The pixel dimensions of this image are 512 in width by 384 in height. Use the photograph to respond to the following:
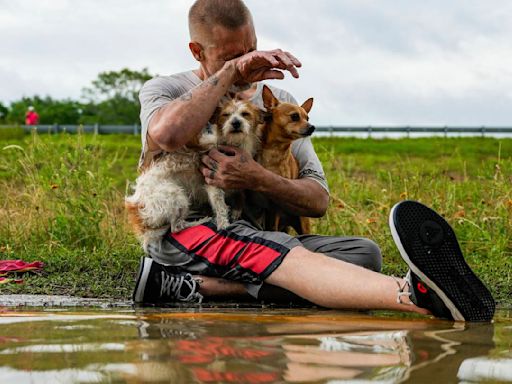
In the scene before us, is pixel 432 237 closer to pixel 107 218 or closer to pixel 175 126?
pixel 175 126

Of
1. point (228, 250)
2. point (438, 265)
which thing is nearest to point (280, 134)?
point (228, 250)

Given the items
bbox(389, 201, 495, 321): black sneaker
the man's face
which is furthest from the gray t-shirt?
bbox(389, 201, 495, 321): black sneaker

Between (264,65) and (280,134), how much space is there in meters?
0.65

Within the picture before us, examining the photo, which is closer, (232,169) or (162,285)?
(232,169)

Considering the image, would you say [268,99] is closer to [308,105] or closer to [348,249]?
[308,105]

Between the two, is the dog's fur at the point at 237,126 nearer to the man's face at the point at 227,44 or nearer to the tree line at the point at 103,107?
the man's face at the point at 227,44

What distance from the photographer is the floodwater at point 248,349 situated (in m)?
2.53

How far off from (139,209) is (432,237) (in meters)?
1.87

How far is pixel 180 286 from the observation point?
5125 mm

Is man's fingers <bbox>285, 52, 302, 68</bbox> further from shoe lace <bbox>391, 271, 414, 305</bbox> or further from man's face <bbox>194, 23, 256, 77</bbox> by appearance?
shoe lace <bbox>391, 271, 414, 305</bbox>

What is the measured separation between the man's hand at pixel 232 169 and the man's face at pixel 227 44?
1.76 ft

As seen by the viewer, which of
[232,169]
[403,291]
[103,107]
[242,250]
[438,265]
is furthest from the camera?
[103,107]

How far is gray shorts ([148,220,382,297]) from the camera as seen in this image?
4.80 m

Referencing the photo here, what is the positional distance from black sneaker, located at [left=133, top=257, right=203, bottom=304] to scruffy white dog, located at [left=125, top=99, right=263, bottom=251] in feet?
0.66
